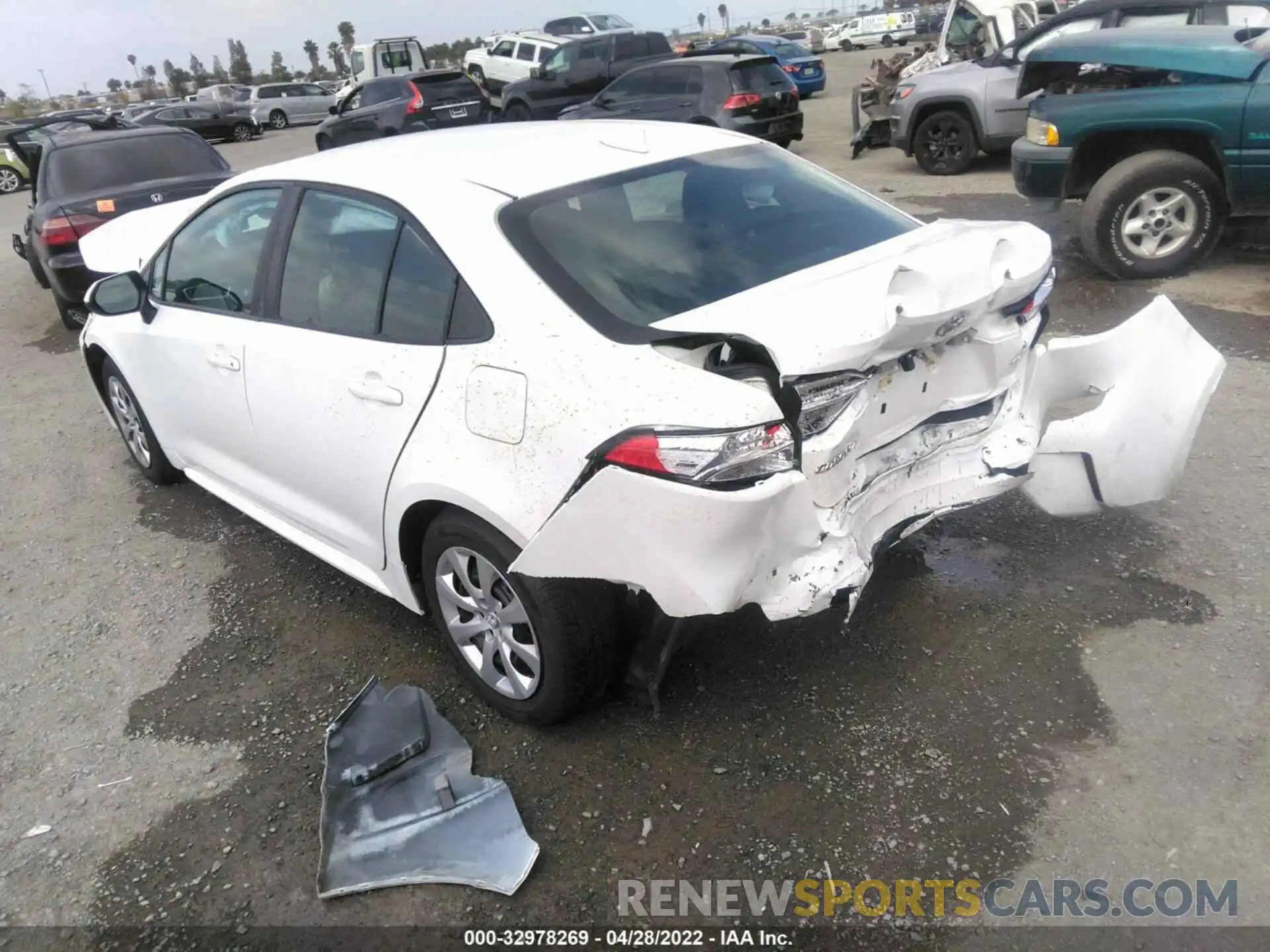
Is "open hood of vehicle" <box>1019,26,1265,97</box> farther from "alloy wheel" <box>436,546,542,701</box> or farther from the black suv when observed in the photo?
the black suv

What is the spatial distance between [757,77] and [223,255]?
1092 centimetres

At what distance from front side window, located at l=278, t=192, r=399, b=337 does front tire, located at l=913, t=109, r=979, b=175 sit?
9.02 metres

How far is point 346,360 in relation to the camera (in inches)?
113

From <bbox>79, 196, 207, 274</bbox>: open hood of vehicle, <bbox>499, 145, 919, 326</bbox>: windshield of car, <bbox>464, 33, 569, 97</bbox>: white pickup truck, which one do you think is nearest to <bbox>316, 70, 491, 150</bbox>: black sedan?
<bbox>464, 33, 569, 97</bbox>: white pickup truck

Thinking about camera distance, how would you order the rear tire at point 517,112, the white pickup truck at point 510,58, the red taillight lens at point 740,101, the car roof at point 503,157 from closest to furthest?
the car roof at point 503,157, the red taillight lens at point 740,101, the rear tire at point 517,112, the white pickup truck at point 510,58

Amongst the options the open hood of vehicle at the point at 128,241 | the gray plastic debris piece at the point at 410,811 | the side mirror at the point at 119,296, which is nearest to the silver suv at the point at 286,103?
the open hood of vehicle at the point at 128,241

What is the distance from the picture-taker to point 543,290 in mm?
2457

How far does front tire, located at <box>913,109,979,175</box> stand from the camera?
1021 centimetres

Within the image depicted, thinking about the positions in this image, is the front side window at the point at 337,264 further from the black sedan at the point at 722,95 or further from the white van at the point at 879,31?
the white van at the point at 879,31

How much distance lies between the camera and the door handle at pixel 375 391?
8.86 feet

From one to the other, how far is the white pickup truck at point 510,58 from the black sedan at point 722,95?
8536 mm

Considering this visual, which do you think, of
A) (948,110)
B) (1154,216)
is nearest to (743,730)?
(1154,216)

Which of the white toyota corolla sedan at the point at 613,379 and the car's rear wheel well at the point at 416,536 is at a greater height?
the white toyota corolla sedan at the point at 613,379

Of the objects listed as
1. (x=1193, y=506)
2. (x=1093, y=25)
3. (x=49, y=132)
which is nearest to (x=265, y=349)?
(x=1193, y=506)
